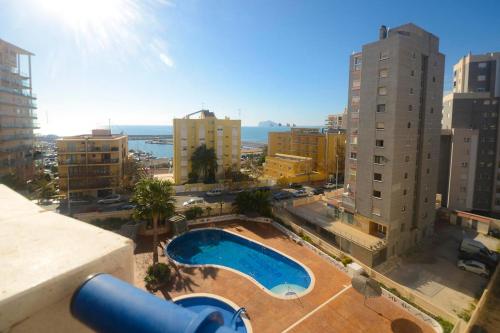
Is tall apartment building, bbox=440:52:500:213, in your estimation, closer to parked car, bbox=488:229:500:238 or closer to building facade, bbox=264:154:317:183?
parked car, bbox=488:229:500:238

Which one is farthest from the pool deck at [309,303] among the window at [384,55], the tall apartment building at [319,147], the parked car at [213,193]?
the tall apartment building at [319,147]

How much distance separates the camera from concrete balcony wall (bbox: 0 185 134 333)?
7.62ft

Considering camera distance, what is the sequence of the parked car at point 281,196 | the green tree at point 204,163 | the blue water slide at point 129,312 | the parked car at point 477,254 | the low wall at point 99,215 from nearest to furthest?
the blue water slide at point 129,312
the parked car at point 477,254
the low wall at point 99,215
the parked car at point 281,196
the green tree at point 204,163

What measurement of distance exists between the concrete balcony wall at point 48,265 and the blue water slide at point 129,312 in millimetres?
192

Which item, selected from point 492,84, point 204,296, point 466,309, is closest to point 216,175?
point 204,296

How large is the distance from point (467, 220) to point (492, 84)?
27220 mm

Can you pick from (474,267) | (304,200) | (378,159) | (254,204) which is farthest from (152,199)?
(474,267)

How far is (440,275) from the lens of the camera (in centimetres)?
2661

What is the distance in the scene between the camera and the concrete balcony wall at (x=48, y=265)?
7.62ft

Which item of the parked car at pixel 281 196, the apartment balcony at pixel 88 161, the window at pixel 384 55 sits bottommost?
the parked car at pixel 281 196

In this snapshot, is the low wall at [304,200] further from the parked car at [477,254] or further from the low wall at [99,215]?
the low wall at [99,215]

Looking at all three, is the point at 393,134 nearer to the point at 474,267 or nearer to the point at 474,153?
the point at 474,267

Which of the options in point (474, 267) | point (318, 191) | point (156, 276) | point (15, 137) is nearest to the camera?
point (156, 276)

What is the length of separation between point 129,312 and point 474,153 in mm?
56763
